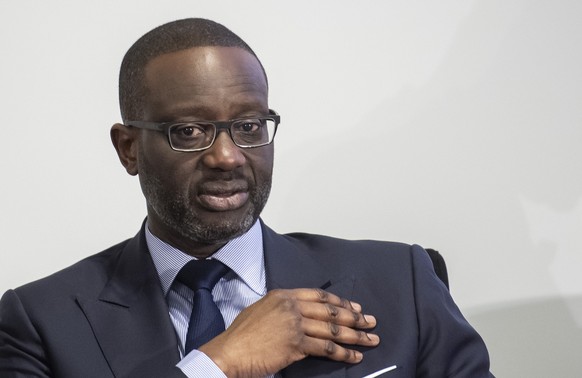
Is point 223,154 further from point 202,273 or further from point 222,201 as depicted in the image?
point 202,273

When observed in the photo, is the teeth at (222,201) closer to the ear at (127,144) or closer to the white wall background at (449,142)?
the ear at (127,144)

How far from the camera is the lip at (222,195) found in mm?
1720

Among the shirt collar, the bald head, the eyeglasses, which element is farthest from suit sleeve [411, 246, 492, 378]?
the bald head

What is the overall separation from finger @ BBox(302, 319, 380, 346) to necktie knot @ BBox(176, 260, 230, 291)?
0.20m

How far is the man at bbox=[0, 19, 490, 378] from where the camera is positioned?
1700 millimetres

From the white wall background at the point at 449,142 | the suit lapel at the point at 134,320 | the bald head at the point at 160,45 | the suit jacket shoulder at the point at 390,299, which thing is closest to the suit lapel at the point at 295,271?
the suit jacket shoulder at the point at 390,299

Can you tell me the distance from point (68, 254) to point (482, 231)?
Result: 3.35 ft

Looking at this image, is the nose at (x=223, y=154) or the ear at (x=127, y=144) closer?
the nose at (x=223, y=154)

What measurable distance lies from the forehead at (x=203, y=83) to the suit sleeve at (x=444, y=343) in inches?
18.1

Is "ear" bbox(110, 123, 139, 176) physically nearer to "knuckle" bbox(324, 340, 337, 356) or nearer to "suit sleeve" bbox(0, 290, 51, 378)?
"suit sleeve" bbox(0, 290, 51, 378)

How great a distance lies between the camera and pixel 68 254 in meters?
2.47

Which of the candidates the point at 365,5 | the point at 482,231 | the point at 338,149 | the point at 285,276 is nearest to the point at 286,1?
the point at 365,5

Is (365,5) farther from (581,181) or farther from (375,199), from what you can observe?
(581,181)

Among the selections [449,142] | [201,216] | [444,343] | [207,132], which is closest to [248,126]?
[207,132]
